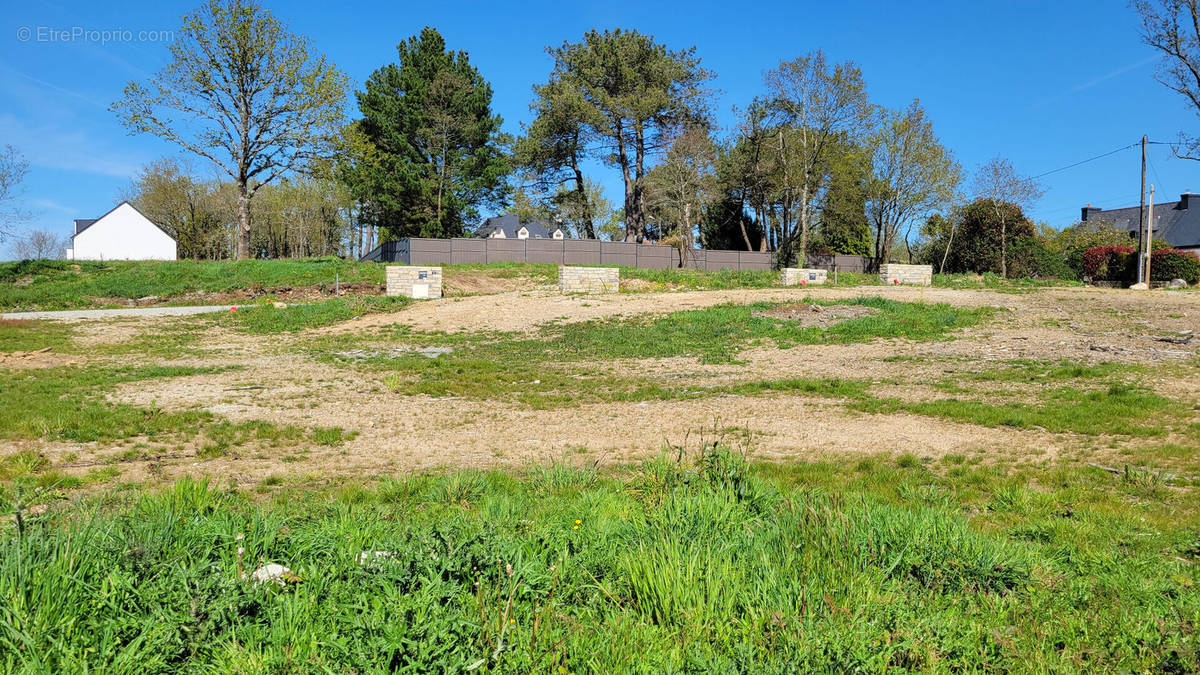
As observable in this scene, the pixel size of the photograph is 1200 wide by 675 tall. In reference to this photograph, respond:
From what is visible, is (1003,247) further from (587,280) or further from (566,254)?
(587,280)

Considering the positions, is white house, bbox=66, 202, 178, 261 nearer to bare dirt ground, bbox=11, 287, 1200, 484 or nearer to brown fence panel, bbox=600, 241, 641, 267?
brown fence panel, bbox=600, 241, 641, 267

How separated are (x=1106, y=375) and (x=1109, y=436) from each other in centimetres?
390

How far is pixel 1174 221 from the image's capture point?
53.2 m

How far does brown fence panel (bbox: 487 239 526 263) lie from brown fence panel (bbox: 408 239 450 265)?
7.92ft

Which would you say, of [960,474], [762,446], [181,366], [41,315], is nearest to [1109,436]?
[960,474]

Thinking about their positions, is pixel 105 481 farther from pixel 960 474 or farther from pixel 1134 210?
pixel 1134 210

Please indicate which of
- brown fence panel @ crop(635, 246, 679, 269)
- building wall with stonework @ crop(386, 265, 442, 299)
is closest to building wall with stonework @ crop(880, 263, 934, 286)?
brown fence panel @ crop(635, 246, 679, 269)

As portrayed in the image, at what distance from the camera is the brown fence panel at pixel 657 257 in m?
40.5

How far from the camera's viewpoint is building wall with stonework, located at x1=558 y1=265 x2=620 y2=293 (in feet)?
73.7

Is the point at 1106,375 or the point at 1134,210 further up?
the point at 1134,210

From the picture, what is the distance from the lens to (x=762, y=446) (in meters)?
6.56

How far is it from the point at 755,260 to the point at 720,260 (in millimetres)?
Result: 2911

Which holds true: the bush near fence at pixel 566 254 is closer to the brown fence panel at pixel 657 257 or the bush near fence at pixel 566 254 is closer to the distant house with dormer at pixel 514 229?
the brown fence panel at pixel 657 257

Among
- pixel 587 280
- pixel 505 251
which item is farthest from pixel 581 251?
pixel 587 280
